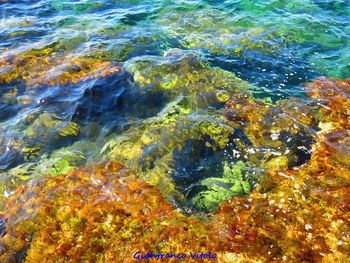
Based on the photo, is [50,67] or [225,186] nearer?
[225,186]

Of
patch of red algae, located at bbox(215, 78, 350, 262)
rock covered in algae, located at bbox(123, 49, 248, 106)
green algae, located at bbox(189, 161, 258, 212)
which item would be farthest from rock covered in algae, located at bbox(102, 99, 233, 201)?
patch of red algae, located at bbox(215, 78, 350, 262)

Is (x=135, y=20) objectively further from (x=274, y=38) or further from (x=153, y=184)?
(x=153, y=184)

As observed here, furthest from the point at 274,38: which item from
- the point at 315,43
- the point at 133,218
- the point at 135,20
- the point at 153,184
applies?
the point at 133,218

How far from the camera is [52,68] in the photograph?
34.8 feet

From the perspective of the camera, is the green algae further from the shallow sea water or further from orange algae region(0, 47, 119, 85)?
orange algae region(0, 47, 119, 85)

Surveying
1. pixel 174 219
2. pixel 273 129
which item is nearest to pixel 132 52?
pixel 273 129

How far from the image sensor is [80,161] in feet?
24.2

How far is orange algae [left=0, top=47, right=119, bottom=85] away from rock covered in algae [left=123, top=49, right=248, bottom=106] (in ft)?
3.55

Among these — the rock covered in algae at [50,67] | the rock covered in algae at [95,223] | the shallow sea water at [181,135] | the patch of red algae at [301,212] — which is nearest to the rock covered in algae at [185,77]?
the shallow sea water at [181,135]

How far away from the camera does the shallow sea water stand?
551 cm

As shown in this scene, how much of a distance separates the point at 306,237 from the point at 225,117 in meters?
3.78

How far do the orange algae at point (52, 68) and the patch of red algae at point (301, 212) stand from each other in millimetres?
6565

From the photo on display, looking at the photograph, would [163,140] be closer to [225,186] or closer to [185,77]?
[225,186]

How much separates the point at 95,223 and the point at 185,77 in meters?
5.55
